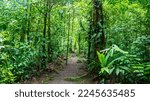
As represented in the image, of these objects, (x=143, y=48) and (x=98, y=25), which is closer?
(x=143, y=48)

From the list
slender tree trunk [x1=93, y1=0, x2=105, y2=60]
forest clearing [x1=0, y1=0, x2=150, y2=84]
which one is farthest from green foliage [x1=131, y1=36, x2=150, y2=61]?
slender tree trunk [x1=93, y1=0, x2=105, y2=60]

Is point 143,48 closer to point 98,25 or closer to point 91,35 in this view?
point 98,25

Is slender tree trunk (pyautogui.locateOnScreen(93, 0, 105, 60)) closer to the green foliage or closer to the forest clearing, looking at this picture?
the forest clearing

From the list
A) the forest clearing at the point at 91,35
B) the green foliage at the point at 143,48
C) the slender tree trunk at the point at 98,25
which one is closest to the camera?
the green foliage at the point at 143,48

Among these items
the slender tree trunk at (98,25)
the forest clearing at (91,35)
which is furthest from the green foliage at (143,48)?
the slender tree trunk at (98,25)

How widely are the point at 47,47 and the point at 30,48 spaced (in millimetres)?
3458

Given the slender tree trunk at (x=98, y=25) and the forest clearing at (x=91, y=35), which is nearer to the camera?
the forest clearing at (x=91, y=35)

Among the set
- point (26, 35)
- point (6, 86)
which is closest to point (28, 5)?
point (26, 35)

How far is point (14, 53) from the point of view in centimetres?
1204

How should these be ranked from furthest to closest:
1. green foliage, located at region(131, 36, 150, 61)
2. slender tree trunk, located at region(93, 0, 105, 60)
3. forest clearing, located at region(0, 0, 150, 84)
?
slender tree trunk, located at region(93, 0, 105, 60), forest clearing, located at region(0, 0, 150, 84), green foliage, located at region(131, 36, 150, 61)

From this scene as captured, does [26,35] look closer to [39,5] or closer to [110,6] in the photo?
[39,5]

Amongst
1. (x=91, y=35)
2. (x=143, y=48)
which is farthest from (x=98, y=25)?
(x=143, y=48)

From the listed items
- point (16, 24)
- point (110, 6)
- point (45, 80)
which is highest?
point (110, 6)

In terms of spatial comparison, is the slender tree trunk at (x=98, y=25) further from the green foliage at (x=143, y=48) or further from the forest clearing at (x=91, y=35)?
the green foliage at (x=143, y=48)
